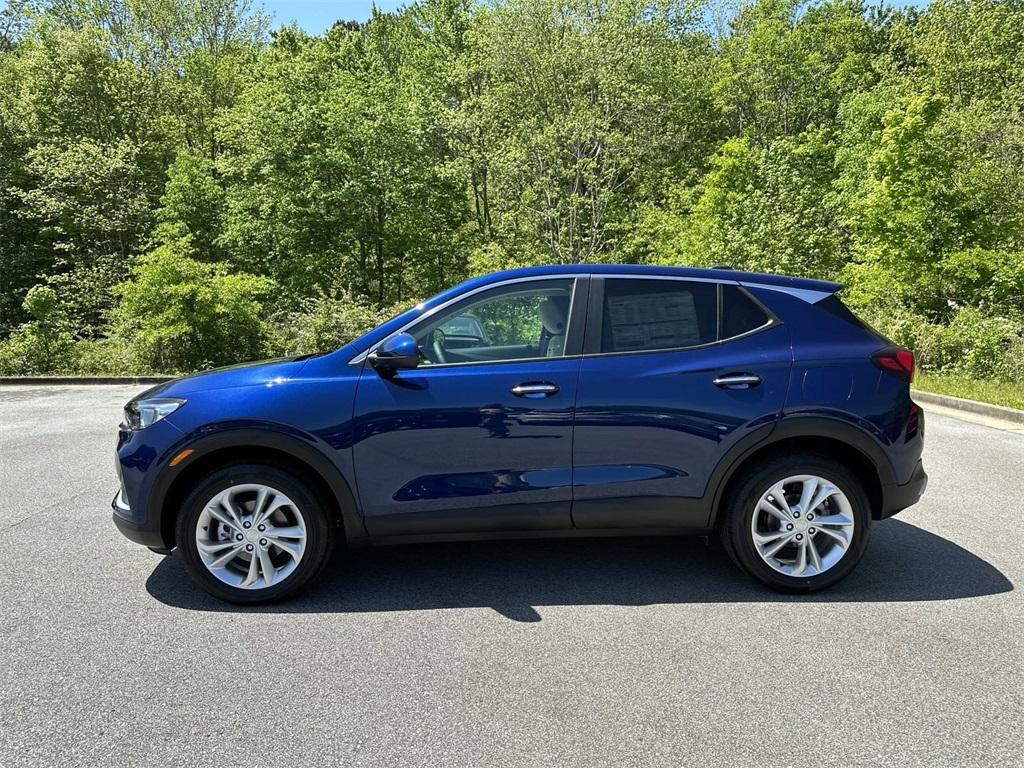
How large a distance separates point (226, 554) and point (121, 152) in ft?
90.2

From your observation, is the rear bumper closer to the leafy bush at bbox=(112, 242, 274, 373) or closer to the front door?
the front door

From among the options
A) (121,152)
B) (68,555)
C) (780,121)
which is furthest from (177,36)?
(68,555)

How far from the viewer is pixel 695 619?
11.9ft

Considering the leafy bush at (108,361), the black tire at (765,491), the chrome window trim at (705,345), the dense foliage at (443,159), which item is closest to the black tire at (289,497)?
the chrome window trim at (705,345)

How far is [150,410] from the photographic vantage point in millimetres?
3828

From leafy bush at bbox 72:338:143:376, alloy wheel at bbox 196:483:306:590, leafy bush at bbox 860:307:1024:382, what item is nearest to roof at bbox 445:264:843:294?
alloy wheel at bbox 196:483:306:590

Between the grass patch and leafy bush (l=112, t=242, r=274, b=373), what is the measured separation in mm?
14464

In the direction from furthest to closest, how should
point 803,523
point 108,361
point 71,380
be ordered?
point 108,361, point 71,380, point 803,523

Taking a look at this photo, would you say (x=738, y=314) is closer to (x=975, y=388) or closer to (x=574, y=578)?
(x=574, y=578)

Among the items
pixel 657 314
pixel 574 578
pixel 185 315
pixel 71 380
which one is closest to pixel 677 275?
pixel 657 314

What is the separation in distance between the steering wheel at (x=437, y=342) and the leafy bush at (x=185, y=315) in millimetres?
14914

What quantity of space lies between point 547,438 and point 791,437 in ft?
4.16

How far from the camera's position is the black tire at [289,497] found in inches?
148

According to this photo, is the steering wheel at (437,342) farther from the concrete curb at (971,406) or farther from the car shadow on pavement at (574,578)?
the concrete curb at (971,406)
